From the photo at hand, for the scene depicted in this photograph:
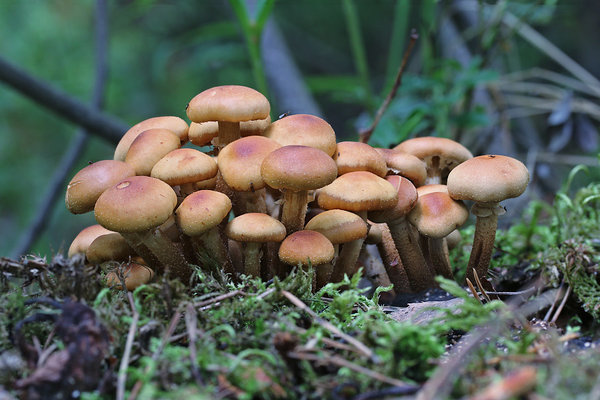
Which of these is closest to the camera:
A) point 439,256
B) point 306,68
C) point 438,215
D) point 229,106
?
point 229,106

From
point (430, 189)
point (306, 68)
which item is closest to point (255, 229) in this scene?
point (430, 189)

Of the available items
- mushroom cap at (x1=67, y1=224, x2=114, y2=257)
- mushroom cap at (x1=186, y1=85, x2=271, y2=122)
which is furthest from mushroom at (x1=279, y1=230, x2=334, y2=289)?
mushroom cap at (x1=67, y1=224, x2=114, y2=257)

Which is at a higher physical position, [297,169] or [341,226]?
[297,169]

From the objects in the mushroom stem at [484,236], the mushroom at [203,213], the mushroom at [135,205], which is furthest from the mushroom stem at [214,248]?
the mushroom stem at [484,236]

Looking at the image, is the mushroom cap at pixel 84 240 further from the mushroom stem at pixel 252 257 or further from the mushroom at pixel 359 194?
the mushroom at pixel 359 194

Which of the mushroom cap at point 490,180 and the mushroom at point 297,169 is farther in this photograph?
the mushroom cap at point 490,180

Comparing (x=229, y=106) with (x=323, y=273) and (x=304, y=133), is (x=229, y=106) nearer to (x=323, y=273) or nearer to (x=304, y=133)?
(x=304, y=133)

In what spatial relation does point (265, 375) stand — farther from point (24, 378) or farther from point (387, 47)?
point (387, 47)
